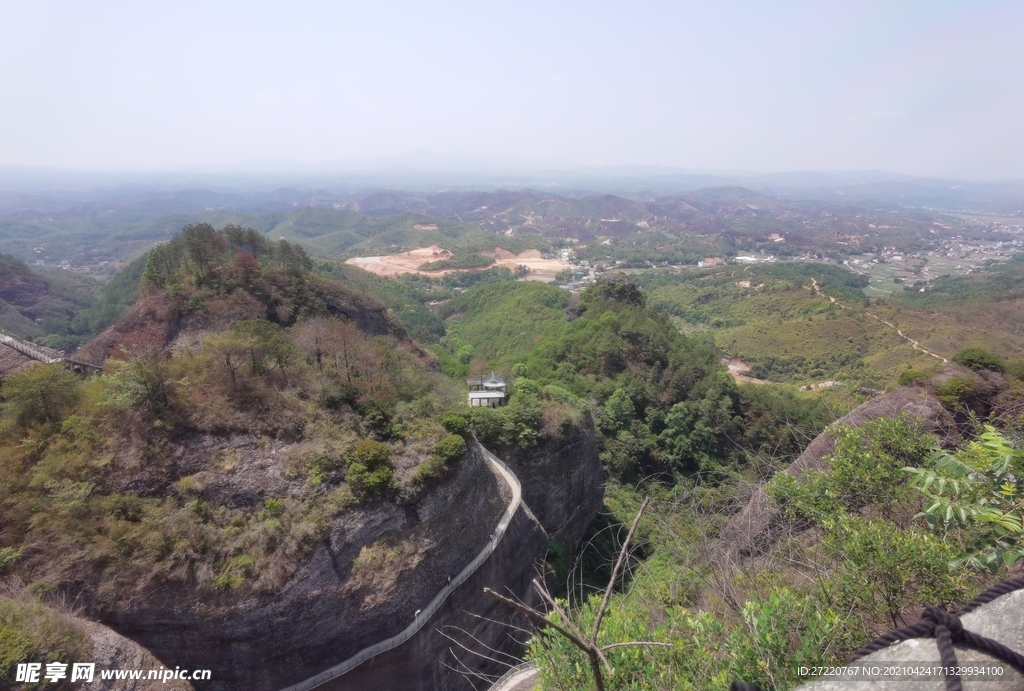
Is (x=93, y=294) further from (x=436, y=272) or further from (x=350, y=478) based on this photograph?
(x=350, y=478)

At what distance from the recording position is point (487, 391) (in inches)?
885

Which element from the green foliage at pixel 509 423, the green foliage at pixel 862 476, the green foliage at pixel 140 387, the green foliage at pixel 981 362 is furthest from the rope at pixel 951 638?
the green foliage at pixel 981 362

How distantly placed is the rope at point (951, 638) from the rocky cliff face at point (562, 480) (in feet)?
54.5

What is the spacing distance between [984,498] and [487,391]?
19152 mm

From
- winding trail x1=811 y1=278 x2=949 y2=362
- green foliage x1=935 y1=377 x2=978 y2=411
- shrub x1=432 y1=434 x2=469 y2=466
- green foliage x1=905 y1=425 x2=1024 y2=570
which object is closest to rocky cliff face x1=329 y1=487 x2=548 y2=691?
shrub x1=432 y1=434 x2=469 y2=466

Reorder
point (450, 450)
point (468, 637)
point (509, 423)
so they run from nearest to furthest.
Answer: point (468, 637)
point (450, 450)
point (509, 423)

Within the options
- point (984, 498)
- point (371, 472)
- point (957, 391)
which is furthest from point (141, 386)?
point (957, 391)

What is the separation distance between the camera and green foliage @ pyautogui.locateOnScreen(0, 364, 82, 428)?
1166cm

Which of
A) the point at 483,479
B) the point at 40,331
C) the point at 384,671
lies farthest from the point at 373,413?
the point at 40,331

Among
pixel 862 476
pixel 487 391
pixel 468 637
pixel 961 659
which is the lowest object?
pixel 468 637

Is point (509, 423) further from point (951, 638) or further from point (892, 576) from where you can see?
point (951, 638)

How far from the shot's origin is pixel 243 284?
24062mm

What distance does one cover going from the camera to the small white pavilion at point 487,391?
21.2 meters

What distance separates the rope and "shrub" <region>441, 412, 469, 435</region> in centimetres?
1303
